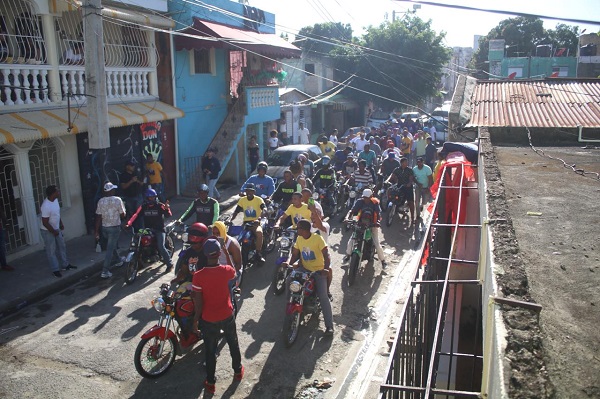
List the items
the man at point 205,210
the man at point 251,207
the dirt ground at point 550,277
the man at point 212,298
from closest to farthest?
1. the dirt ground at point 550,277
2. the man at point 212,298
3. the man at point 205,210
4. the man at point 251,207

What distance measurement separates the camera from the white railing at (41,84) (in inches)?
391

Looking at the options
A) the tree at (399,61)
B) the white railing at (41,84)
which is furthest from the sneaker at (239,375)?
the tree at (399,61)

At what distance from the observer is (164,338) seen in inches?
235

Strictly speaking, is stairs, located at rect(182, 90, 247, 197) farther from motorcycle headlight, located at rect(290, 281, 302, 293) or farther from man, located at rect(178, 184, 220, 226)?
motorcycle headlight, located at rect(290, 281, 302, 293)

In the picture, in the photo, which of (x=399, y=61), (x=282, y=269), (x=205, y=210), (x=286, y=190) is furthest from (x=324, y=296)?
(x=399, y=61)

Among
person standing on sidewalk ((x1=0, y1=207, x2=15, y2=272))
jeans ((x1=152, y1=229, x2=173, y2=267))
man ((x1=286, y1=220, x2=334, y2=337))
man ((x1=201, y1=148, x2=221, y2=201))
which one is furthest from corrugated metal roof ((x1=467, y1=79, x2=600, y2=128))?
person standing on sidewalk ((x1=0, y1=207, x2=15, y2=272))

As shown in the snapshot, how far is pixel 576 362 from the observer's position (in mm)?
2334

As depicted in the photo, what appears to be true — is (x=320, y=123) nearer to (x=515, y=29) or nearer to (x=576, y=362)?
(x=576, y=362)

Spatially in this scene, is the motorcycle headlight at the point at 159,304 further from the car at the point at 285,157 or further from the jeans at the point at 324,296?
the car at the point at 285,157

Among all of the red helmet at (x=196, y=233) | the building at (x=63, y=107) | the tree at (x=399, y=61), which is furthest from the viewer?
the tree at (x=399, y=61)

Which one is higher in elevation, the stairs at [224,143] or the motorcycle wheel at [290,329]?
the stairs at [224,143]

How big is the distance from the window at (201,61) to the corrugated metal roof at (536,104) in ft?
27.6

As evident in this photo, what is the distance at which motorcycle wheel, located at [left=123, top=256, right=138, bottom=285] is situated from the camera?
896cm

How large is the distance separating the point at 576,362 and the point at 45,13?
10860 millimetres
